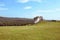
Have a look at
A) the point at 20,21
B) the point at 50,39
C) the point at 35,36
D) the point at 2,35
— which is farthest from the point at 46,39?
the point at 20,21

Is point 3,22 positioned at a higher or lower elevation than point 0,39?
higher

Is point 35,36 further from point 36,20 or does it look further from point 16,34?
point 36,20

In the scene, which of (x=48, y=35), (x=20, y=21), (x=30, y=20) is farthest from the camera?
(x=30, y=20)

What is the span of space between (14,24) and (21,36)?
5.50 feet

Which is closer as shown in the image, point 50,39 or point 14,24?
point 50,39

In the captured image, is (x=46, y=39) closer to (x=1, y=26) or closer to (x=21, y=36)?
(x=21, y=36)

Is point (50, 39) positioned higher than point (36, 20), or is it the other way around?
point (36, 20)

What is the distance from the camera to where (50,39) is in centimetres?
515

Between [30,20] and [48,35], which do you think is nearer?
[48,35]

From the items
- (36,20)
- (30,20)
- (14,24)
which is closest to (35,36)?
(14,24)

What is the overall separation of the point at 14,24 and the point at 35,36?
1758mm

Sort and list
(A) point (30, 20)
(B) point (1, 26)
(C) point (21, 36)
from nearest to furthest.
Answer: (C) point (21, 36) → (B) point (1, 26) → (A) point (30, 20)

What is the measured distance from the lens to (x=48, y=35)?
18.2 feet

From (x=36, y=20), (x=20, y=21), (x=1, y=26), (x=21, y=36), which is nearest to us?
(x=21, y=36)
